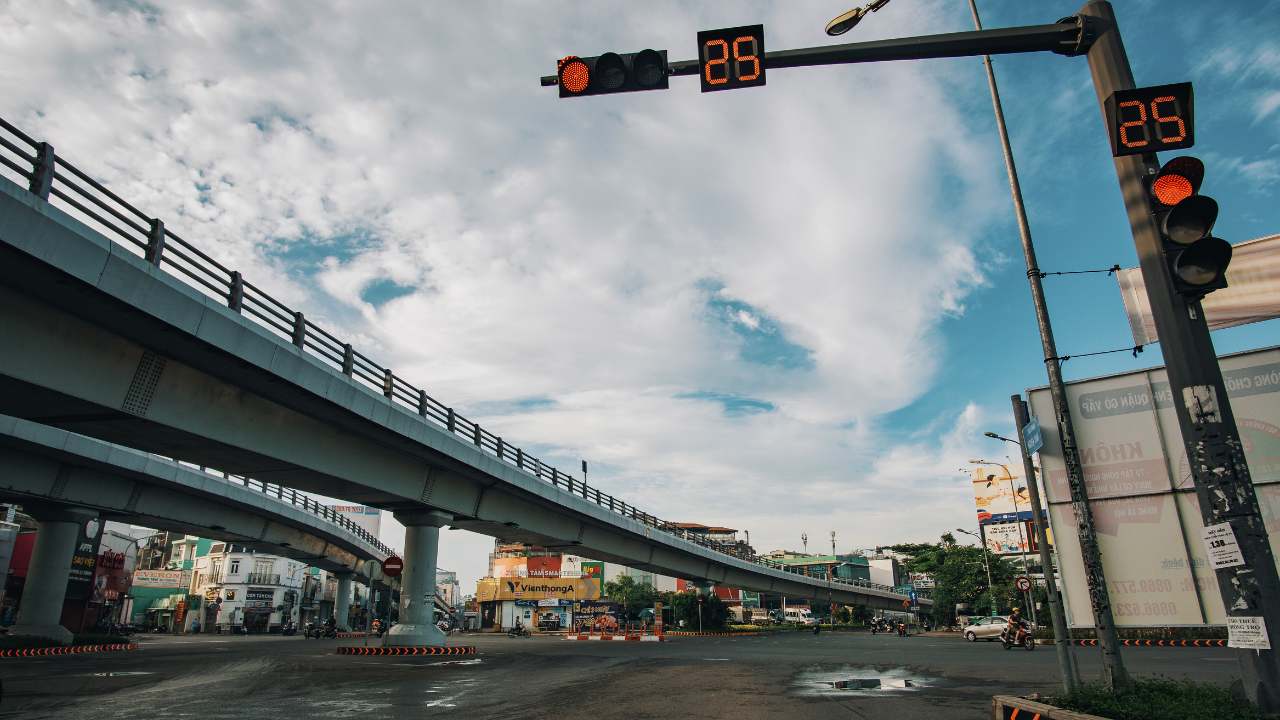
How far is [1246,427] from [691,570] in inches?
1884

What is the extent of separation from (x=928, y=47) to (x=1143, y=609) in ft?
19.5

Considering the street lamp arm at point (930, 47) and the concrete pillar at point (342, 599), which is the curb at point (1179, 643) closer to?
the street lamp arm at point (930, 47)

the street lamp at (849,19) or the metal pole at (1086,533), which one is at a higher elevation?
the street lamp at (849,19)

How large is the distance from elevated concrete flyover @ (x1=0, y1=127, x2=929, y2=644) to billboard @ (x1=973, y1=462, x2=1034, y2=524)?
8735 cm

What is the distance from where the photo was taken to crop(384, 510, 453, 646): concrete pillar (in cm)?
2661

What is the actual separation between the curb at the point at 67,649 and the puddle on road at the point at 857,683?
29281 millimetres

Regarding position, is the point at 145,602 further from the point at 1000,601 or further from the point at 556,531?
the point at 1000,601

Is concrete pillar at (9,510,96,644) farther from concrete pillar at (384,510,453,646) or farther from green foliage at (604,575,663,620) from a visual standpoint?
green foliage at (604,575,663,620)

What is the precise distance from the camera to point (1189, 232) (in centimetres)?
508

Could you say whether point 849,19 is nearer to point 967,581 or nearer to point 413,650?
point 413,650

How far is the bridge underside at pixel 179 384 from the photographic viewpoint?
10.9m

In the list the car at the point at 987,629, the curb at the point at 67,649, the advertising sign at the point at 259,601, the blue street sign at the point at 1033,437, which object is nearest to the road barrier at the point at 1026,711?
the blue street sign at the point at 1033,437

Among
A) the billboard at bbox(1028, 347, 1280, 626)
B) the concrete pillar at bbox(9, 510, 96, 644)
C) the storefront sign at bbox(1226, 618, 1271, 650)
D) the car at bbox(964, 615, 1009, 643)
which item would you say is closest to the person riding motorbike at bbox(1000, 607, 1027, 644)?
the car at bbox(964, 615, 1009, 643)

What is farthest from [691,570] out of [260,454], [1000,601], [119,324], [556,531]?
[119,324]
